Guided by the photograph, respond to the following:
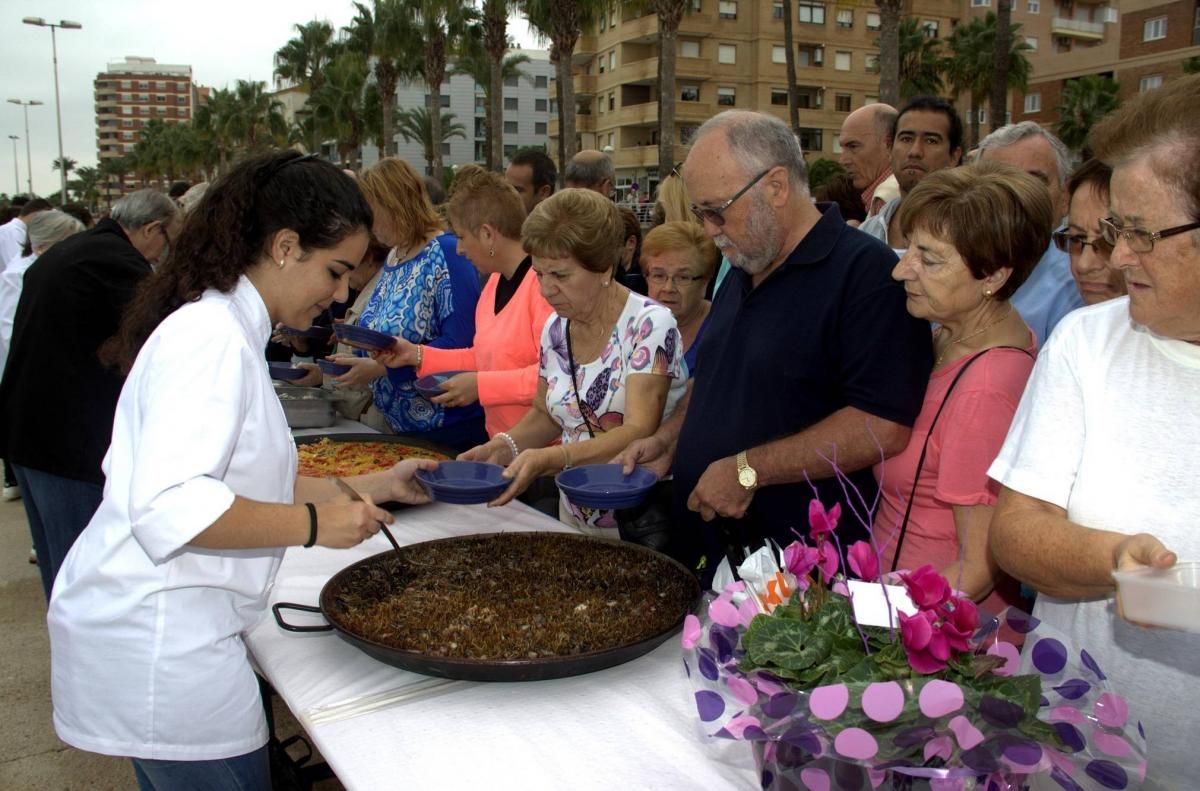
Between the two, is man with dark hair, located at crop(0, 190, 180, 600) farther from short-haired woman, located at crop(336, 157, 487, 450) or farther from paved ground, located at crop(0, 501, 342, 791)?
short-haired woman, located at crop(336, 157, 487, 450)

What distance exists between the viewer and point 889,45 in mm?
12398

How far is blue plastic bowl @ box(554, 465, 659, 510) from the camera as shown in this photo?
1.88 m

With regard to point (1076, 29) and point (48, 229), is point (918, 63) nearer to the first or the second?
point (1076, 29)

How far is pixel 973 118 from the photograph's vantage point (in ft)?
108

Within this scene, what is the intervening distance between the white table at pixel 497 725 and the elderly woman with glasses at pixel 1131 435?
0.52 m

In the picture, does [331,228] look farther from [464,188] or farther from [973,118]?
[973,118]

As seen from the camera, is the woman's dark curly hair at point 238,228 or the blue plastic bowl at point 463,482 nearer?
the woman's dark curly hair at point 238,228

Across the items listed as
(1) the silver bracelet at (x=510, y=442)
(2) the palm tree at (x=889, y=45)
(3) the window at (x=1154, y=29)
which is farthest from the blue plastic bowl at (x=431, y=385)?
(3) the window at (x=1154, y=29)

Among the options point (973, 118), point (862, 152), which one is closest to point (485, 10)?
point (973, 118)

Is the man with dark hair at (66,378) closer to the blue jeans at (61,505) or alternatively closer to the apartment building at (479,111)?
the blue jeans at (61,505)

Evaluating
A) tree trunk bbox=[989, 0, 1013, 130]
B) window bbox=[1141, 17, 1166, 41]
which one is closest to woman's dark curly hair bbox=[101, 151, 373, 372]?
tree trunk bbox=[989, 0, 1013, 130]

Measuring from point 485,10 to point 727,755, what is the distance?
24401 mm

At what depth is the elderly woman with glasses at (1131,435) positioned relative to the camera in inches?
44.9

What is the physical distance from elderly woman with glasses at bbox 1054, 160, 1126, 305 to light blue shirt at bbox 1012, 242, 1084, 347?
14.1 inches
